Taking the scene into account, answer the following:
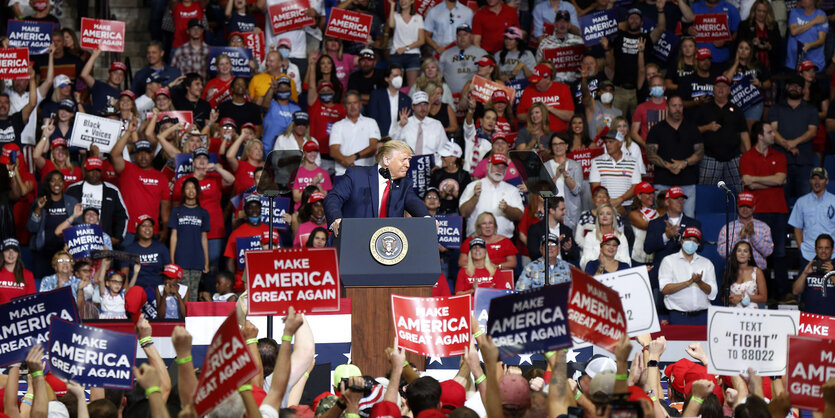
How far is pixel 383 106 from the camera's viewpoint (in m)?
16.5

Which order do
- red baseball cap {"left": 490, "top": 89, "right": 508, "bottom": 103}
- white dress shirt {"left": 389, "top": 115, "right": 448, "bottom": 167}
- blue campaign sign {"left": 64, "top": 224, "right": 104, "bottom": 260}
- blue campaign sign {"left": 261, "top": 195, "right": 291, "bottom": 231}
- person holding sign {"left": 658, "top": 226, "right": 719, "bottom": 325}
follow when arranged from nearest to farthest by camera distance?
person holding sign {"left": 658, "top": 226, "right": 719, "bottom": 325} < blue campaign sign {"left": 64, "top": 224, "right": 104, "bottom": 260} < blue campaign sign {"left": 261, "top": 195, "right": 291, "bottom": 231} < white dress shirt {"left": 389, "top": 115, "right": 448, "bottom": 167} < red baseball cap {"left": 490, "top": 89, "right": 508, "bottom": 103}

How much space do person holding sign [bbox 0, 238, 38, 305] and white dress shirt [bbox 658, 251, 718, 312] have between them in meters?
6.62

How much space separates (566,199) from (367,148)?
8.34 feet

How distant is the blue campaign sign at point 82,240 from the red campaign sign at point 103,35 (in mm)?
4185

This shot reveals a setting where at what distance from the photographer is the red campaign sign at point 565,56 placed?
57.2ft

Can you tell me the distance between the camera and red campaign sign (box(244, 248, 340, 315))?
732cm

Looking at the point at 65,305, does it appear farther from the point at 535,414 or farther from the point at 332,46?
the point at 332,46

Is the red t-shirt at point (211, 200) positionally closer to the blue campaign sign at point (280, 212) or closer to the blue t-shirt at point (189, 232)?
the blue t-shirt at point (189, 232)

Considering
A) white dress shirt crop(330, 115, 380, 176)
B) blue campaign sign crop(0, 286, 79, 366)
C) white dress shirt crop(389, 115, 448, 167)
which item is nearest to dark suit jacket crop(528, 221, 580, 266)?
white dress shirt crop(389, 115, 448, 167)

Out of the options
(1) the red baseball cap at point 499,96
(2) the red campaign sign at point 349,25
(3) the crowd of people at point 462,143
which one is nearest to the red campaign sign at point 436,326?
(3) the crowd of people at point 462,143

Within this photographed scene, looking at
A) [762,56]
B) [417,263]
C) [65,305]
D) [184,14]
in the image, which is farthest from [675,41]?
[65,305]

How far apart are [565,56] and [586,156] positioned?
246 cm

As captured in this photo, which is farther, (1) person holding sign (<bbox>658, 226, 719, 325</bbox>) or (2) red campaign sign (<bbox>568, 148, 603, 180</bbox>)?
(2) red campaign sign (<bbox>568, 148, 603, 180</bbox>)

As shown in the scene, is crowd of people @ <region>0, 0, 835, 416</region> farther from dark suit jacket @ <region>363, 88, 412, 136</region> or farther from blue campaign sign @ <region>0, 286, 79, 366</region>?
blue campaign sign @ <region>0, 286, 79, 366</region>
